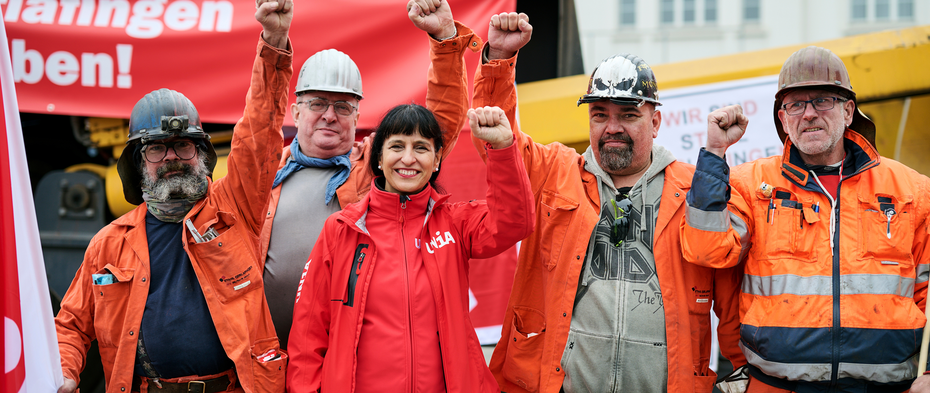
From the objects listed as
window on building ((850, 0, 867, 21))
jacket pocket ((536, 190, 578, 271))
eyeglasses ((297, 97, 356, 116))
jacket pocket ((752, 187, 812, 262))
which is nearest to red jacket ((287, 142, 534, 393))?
jacket pocket ((536, 190, 578, 271))

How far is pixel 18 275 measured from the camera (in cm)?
206

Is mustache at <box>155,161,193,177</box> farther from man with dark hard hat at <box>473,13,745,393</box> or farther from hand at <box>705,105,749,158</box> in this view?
hand at <box>705,105,749,158</box>

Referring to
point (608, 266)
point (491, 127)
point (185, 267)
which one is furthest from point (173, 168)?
point (608, 266)

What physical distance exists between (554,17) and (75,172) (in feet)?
12.1

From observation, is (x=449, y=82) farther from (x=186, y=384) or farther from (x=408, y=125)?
(x=186, y=384)

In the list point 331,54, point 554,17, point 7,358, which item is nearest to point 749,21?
point 554,17

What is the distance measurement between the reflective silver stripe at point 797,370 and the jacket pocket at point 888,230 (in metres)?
0.44

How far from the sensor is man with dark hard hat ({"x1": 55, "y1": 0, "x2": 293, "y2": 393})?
256cm

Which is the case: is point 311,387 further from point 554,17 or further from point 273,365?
point 554,17

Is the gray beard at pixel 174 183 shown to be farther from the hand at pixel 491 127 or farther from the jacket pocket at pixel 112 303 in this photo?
the hand at pixel 491 127

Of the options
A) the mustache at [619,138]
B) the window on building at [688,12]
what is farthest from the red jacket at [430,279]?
the window on building at [688,12]

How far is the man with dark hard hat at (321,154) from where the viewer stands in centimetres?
277

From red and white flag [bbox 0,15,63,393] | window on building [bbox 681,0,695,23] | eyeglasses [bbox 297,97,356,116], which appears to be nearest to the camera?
red and white flag [bbox 0,15,63,393]

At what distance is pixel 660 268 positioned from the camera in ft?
8.48
